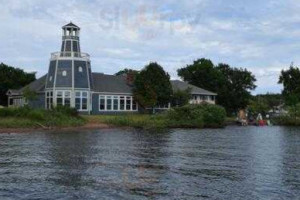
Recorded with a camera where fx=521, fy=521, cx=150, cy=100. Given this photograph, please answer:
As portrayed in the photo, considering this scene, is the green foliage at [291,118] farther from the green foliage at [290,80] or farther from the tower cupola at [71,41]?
the tower cupola at [71,41]

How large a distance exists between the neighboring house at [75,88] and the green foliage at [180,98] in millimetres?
7092

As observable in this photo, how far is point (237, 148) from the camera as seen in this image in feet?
131

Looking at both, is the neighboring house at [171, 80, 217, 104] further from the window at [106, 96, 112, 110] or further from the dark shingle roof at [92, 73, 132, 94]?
the window at [106, 96, 112, 110]

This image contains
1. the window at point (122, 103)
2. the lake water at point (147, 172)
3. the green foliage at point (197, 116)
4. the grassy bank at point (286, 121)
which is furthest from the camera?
the grassy bank at point (286, 121)

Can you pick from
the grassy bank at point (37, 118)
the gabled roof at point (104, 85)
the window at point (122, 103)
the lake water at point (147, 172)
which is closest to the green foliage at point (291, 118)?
the gabled roof at point (104, 85)

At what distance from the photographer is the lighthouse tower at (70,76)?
79.8 metres

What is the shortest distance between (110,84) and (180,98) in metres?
12.1

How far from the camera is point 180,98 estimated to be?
292 feet

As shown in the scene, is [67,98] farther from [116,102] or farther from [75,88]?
[116,102]

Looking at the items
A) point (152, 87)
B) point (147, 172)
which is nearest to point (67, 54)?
point (152, 87)

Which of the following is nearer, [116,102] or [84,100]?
[84,100]

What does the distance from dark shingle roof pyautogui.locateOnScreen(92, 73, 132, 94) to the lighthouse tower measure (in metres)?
3.24

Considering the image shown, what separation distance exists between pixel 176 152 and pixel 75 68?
4716cm

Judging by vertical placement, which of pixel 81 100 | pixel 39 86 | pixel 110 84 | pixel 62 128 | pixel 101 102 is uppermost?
pixel 110 84
